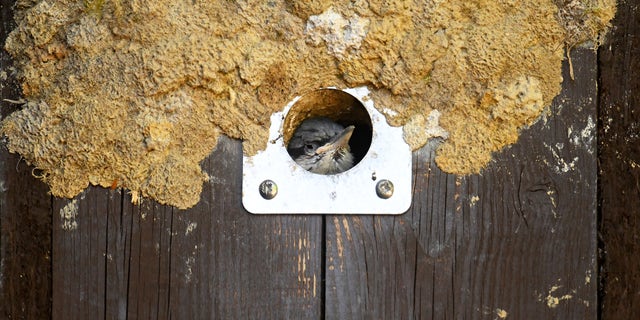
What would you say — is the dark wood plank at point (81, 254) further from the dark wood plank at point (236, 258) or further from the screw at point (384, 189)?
the screw at point (384, 189)

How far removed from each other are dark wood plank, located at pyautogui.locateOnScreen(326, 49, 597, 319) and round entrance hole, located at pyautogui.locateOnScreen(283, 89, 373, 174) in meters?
0.21

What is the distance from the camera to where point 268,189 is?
194cm

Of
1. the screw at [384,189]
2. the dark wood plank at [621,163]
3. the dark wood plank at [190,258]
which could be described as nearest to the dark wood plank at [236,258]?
the dark wood plank at [190,258]

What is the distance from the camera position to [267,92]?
196 centimetres

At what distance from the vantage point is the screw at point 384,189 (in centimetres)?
195

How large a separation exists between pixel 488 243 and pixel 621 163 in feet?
1.20

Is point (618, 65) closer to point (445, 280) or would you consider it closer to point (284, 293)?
point (445, 280)

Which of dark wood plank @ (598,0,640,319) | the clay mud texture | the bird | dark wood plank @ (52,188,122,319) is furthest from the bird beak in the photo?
dark wood plank @ (598,0,640,319)

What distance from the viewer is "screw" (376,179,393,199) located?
1.95 metres

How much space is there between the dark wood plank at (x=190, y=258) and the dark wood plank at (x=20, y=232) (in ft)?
0.15

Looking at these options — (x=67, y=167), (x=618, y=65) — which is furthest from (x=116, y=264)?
(x=618, y=65)

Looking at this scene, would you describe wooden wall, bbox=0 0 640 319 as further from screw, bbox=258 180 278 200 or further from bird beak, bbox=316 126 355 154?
bird beak, bbox=316 126 355 154

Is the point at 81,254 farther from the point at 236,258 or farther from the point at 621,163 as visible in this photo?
the point at 621,163


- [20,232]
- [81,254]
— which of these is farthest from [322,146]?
[20,232]
